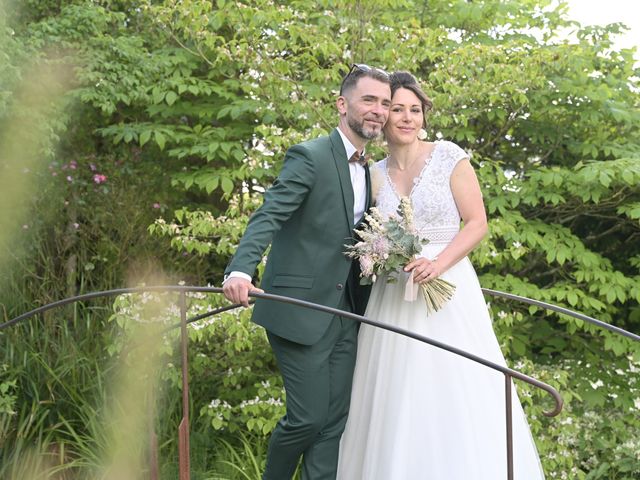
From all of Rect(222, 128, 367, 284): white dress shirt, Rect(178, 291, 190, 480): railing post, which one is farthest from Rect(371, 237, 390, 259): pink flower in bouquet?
Rect(178, 291, 190, 480): railing post

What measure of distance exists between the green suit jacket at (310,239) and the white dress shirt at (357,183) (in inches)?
3.0

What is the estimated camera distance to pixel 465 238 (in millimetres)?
3762

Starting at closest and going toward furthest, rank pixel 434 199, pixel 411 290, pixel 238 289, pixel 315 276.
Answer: pixel 238 289, pixel 315 276, pixel 411 290, pixel 434 199

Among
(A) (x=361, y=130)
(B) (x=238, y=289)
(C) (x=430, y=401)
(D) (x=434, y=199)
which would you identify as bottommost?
(C) (x=430, y=401)

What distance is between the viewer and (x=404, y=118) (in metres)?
3.87

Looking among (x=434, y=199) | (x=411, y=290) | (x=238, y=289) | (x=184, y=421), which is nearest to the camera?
(x=238, y=289)

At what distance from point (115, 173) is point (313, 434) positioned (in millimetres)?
3840

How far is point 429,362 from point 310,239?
2.34 feet

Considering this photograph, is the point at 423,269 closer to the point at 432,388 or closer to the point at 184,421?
the point at 432,388

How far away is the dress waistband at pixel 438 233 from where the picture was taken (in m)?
3.86

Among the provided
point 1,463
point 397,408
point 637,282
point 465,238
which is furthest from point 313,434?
point 637,282

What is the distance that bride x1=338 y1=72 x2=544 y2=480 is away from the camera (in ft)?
12.1

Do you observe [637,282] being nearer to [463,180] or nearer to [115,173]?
[463,180]

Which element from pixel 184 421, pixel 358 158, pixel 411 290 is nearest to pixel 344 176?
pixel 358 158
